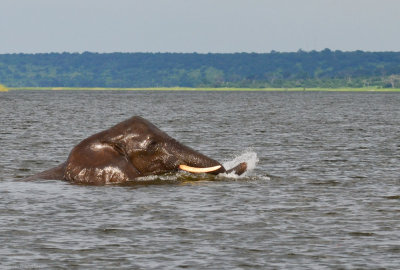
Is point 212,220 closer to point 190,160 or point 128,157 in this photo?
point 190,160

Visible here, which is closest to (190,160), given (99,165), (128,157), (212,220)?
(128,157)

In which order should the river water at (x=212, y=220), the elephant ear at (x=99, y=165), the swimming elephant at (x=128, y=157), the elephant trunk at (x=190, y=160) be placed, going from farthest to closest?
the elephant trunk at (x=190, y=160) → the swimming elephant at (x=128, y=157) → the elephant ear at (x=99, y=165) → the river water at (x=212, y=220)

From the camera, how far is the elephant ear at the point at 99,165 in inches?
948

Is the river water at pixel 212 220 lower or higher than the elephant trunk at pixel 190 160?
lower

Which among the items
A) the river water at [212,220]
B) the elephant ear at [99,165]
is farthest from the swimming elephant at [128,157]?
the river water at [212,220]

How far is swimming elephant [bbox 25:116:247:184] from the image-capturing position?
24.2 m

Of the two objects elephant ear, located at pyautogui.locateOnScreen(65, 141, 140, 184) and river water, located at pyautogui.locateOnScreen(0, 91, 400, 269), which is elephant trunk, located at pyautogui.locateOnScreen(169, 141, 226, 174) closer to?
river water, located at pyautogui.locateOnScreen(0, 91, 400, 269)

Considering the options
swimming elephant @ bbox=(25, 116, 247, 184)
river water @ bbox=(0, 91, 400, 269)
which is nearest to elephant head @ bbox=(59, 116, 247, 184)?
swimming elephant @ bbox=(25, 116, 247, 184)

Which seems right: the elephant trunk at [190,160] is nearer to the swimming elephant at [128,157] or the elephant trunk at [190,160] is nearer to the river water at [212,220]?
the swimming elephant at [128,157]

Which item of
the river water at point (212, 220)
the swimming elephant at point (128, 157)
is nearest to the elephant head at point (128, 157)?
the swimming elephant at point (128, 157)

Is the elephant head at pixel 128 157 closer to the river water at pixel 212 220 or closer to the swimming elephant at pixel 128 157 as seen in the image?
the swimming elephant at pixel 128 157

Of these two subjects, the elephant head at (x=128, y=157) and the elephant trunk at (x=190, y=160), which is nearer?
the elephant head at (x=128, y=157)

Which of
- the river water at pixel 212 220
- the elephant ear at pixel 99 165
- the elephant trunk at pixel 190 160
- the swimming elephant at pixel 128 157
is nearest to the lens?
the river water at pixel 212 220

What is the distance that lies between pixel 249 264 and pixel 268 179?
1242 centimetres
